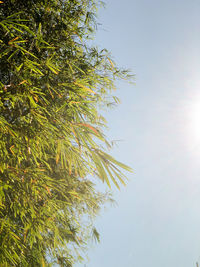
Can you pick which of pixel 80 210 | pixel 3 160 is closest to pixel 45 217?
pixel 3 160

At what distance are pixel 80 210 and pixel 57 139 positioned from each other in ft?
8.69

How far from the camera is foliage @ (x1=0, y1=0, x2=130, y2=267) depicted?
151 cm

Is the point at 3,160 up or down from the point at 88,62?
down

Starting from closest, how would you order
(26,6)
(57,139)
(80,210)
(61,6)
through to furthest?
(57,139) < (26,6) < (61,6) < (80,210)

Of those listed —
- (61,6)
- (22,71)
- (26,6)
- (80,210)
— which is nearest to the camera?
(22,71)

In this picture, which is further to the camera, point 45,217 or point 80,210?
point 80,210

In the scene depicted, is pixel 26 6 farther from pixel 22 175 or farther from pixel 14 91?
pixel 22 175

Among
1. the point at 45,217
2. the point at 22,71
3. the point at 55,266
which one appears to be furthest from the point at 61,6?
the point at 55,266

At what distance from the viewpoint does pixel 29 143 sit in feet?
5.31

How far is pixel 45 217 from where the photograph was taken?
69.9 inches

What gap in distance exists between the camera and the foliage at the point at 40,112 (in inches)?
59.4

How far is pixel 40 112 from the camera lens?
1.57 meters

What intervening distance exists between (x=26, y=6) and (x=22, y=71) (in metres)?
0.69

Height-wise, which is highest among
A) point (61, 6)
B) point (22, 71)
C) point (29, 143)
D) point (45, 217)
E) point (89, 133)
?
point (61, 6)
